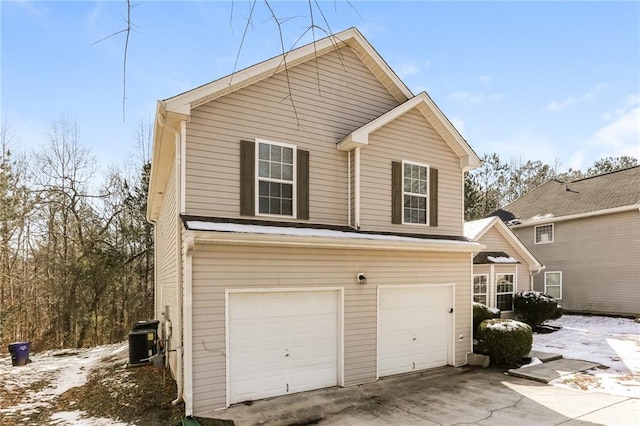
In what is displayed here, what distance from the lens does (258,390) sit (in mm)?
7016

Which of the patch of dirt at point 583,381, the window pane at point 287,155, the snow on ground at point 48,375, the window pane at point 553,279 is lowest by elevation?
the snow on ground at point 48,375

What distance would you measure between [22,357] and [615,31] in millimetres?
15838

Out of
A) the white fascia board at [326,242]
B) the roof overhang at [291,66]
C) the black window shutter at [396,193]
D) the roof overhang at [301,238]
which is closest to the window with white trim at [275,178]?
the roof overhang at [301,238]

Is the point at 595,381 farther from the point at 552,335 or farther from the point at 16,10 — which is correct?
the point at 16,10

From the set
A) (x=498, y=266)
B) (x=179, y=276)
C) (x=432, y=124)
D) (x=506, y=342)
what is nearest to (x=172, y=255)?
(x=179, y=276)

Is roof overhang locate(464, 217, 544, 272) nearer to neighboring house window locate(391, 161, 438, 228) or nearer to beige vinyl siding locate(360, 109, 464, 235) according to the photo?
beige vinyl siding locate(360, 109, 464, 235)

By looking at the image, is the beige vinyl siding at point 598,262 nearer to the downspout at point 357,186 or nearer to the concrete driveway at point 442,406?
the concrete driveway at point 442,406

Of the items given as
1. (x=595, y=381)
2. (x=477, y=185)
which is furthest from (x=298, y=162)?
(x=477, y=185)

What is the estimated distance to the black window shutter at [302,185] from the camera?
7.84m

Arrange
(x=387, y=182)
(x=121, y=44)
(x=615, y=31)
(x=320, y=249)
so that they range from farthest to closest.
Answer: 1. (x=387, y=182)
2. (x=320, y=249)
3. (x=615, y=31)
4. (x=121, y=44)

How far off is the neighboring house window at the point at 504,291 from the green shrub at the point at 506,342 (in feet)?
19.0

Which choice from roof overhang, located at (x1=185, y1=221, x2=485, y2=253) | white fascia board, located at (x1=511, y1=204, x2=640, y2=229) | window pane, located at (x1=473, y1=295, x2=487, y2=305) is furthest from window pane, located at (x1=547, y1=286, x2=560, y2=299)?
roof overhang, located at (x1=185, y1=221, x2=485, y2=253)

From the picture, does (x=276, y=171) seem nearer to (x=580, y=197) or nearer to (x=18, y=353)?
(x=18, y=353)

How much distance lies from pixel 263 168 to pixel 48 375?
324 inches
